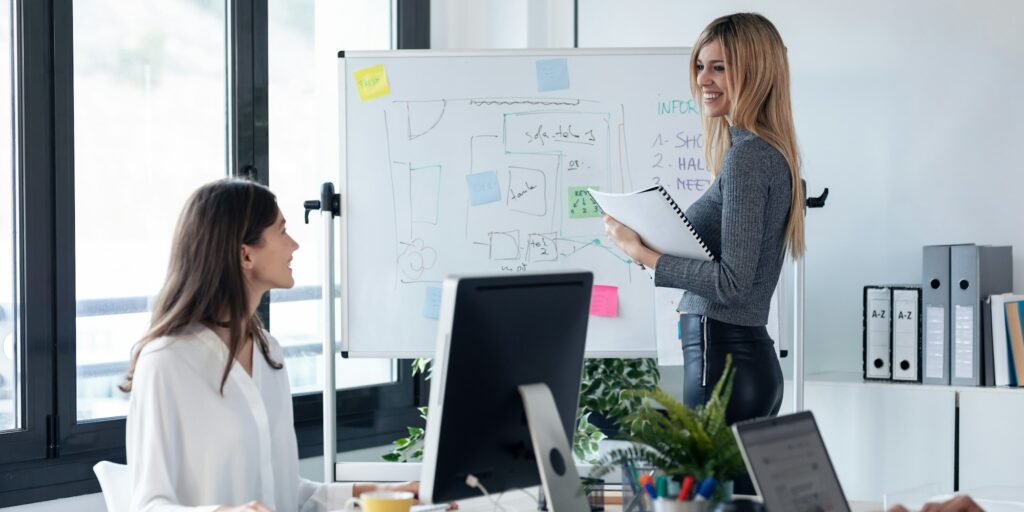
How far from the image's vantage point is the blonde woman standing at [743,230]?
2004mm

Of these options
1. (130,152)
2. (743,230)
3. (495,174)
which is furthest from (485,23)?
(743,230)

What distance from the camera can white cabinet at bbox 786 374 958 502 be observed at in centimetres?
294

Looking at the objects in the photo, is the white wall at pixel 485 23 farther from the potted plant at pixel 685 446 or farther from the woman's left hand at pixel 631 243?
the potted plant at pixel 685 446

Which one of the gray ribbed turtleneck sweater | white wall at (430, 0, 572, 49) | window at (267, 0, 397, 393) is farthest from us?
white wall at (430, 0, 572, 49)

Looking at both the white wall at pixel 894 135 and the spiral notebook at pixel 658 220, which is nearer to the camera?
the spiral notebook at pixel 658 220

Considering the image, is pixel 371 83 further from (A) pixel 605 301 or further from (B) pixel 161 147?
(A) pixel 605 301

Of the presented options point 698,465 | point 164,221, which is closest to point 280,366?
point 698,465

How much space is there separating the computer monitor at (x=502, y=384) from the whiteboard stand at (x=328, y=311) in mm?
1555

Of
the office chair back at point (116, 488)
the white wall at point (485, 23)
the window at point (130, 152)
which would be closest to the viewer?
the office chair back at point (116, 488)

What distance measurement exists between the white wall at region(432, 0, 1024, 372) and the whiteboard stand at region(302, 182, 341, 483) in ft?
5.04

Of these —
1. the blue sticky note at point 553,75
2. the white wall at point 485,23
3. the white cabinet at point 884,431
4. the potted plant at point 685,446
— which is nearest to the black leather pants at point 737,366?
the potted plant at point 685,446

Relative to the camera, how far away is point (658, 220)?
2072 mm

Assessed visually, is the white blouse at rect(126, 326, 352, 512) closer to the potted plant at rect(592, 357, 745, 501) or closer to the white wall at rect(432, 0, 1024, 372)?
the potted plant at rect(592, 357, 745, 501)

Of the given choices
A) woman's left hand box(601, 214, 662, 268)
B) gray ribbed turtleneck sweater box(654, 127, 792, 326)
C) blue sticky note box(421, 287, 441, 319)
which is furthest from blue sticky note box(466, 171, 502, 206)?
gray ribbed turtleneck sweater box(654, 127, 792, 326)
